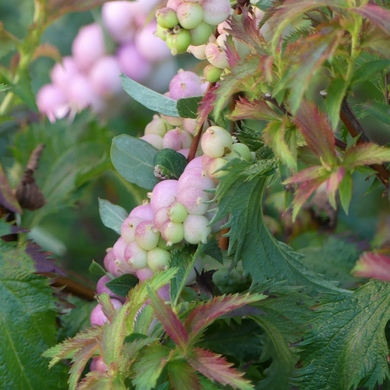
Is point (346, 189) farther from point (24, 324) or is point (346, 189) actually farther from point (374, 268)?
point (24, 324)

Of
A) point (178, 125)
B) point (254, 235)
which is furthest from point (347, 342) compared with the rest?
point (178, 125)

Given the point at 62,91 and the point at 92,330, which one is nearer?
the point at 92,330

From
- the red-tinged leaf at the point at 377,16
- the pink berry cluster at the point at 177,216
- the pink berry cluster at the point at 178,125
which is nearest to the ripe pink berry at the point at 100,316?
the pink berry cluster at the point at 177,216

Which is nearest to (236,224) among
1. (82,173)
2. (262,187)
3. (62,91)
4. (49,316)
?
(262,187)

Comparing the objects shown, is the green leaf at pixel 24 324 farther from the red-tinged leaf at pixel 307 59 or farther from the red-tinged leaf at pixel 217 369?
the red-tinged leaf at pixel 307 59

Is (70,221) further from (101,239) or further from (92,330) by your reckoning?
(92,330)

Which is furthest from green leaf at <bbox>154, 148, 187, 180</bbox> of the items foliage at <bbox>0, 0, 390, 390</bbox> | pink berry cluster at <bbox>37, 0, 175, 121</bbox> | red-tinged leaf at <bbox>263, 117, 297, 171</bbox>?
pink berry cluster at <bbox>37, 0, 175, 121</bbox>
